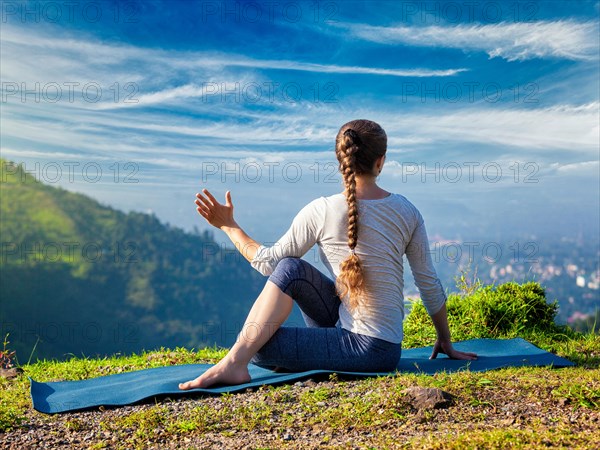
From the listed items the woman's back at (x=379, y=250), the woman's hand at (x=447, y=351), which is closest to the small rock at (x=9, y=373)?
the woman's back at (x=379, y=250)

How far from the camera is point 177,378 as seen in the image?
4.28 meters

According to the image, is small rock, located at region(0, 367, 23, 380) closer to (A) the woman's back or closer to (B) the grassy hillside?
(B) the grassy hillside

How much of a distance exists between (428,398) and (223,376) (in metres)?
1.35

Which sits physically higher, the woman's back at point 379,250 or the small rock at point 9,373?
the woman's back at point 379,250

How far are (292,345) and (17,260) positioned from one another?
753 inches

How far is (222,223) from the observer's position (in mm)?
4086

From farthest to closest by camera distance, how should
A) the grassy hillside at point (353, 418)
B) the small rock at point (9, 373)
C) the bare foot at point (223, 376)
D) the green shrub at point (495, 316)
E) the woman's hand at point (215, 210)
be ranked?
1. the green shrub at point (495, 316)
2. the small rock at point (9, 373)
3. the woman's hand at point (215, 210)
4. the bare foot at point (223, 376)
5. the grassy hillside at point (353, 418)

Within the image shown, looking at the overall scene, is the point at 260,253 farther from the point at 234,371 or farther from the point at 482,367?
the point at 482,367

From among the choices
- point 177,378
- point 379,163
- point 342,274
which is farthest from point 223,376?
point 379,163

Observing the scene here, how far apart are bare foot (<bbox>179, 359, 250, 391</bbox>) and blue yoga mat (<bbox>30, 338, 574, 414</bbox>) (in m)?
0.04

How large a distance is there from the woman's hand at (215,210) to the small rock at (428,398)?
1.60 metres

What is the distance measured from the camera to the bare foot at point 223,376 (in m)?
3.88

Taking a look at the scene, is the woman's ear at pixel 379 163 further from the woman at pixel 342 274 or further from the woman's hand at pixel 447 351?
the woman's hand at pixel 447 351

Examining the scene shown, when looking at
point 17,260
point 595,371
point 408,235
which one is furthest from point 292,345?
point 17,260
